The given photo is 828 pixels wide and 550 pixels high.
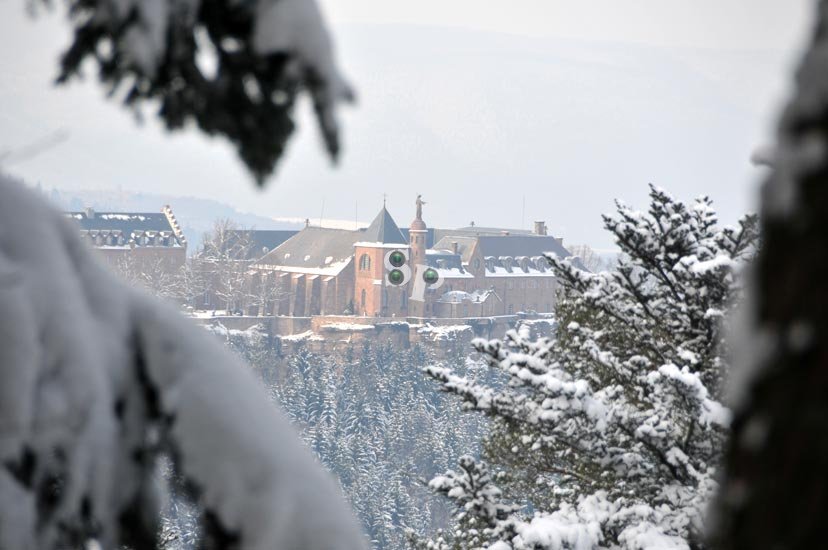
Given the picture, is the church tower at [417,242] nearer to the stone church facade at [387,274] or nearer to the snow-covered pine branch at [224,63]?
the stone church facade at [387,274]

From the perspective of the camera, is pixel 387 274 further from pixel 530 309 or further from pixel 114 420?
pixel 114 420

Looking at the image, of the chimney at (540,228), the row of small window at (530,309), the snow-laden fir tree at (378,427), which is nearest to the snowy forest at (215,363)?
the snow-laden fir tree at (378,427)

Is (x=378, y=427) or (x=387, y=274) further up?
(x=387, y=274)

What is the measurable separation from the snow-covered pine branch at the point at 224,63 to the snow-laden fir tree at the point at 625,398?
5.34 meters

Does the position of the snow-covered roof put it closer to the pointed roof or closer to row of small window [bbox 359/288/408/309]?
row of small window [bbox 359/288/408/309]

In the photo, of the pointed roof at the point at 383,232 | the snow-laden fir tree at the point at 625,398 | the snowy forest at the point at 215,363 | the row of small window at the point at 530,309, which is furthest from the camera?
the row of small window at the point at 530,309

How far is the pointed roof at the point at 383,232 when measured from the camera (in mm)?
93625

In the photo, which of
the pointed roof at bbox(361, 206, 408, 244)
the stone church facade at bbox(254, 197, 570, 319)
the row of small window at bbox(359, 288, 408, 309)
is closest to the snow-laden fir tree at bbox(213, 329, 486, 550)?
the stone church facade at bbox(254, 197, 570, 319)

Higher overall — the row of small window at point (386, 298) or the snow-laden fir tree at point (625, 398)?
the row of small window at point (386, 298)

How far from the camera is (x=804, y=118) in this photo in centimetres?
66

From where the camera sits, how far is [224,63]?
5.05ft

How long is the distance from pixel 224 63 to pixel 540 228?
110m

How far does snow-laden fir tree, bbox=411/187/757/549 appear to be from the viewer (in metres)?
7.23

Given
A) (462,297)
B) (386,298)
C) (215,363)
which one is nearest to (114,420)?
(215,363)
